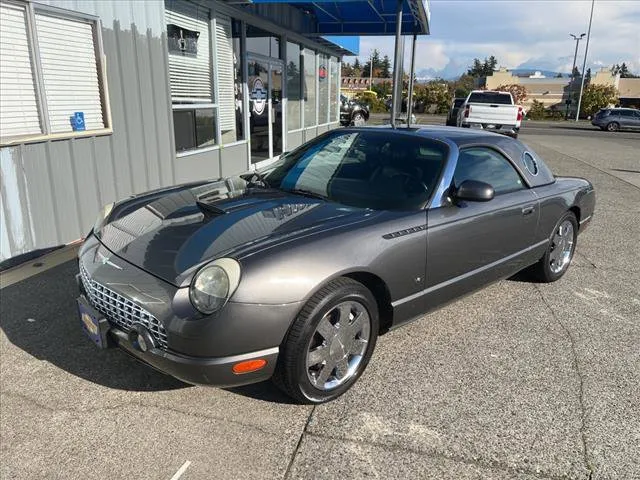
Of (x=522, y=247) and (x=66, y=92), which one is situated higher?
(x=66, y=92)

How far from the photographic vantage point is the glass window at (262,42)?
9.28m

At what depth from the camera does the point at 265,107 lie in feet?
34.1

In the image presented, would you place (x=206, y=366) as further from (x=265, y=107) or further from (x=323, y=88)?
(x=323, y=88)

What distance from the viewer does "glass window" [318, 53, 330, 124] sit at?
14.3m

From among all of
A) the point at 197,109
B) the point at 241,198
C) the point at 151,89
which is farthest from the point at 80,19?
the point at 241,198

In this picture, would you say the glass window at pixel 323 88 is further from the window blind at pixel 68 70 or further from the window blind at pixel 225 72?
the window blind at pixel 68 70

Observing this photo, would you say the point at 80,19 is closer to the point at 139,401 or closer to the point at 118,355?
the point at 118,355

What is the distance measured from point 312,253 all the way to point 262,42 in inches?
333

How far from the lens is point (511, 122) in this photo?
1770 centimetres

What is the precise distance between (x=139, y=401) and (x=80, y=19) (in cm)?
440

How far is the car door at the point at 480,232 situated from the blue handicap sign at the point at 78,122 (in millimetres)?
4152

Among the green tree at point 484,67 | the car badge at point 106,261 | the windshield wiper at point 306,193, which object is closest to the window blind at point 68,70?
the car badge at point 106,261

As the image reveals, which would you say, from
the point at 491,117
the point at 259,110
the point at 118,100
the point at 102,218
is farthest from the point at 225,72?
the point at 491,117

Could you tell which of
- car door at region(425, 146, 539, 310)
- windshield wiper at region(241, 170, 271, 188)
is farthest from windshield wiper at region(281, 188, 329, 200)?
car door at region(425, 146, 539, 310)
